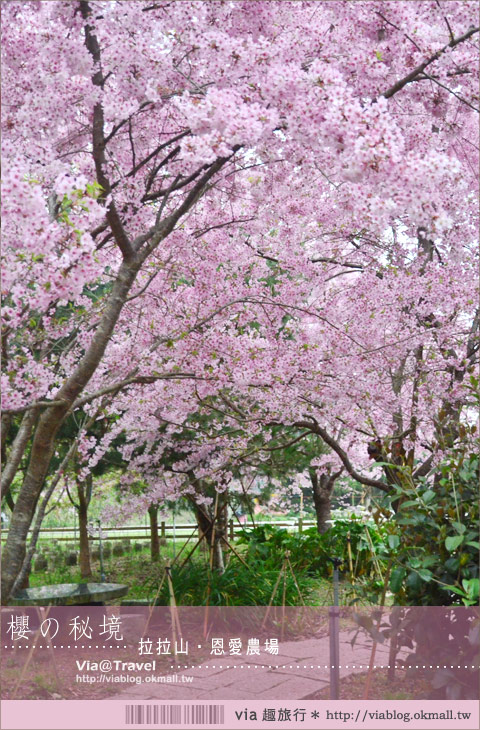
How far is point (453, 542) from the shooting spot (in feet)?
11.2

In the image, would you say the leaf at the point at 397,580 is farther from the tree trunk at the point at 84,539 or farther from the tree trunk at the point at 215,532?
the tree trunk at the point at 84,539

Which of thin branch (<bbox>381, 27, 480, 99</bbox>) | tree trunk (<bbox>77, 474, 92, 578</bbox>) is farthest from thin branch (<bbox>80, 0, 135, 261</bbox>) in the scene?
tree trunk (<bbox>77, 474, 92, 578</bbox>)

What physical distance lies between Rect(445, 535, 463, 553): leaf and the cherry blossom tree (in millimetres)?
883

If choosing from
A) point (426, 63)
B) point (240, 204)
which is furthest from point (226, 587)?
point (426, 63)

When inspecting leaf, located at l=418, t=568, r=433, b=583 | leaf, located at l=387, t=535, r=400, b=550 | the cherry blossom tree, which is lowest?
leaf, located at l=418, t=568, r=433, b=583

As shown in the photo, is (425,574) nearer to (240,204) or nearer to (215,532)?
(215,532)

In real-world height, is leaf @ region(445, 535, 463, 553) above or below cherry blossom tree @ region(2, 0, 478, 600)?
below

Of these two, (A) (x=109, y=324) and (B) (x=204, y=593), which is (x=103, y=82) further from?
(B) (x=204, y=593)

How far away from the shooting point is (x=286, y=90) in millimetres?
3070

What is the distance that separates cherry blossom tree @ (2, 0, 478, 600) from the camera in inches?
116

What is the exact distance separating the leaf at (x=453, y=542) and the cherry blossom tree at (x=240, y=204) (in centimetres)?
88

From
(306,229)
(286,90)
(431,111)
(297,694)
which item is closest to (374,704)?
(297,694)

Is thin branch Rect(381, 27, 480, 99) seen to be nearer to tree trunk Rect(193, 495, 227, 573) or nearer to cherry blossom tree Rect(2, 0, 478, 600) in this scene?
cherry blossom tree Rect(2, 0, 478, 600)

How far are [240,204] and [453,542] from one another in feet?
12.1
